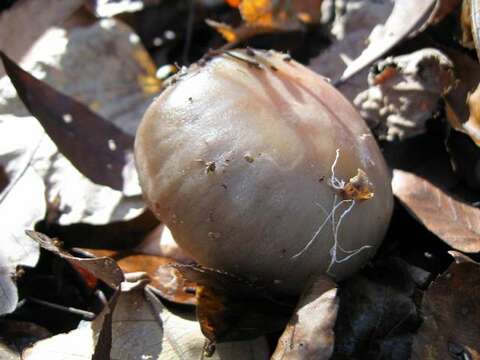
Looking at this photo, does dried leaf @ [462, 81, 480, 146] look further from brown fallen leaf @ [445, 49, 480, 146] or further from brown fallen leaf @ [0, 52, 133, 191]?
brown fallen leaf @ [0, 52, 133, 191]

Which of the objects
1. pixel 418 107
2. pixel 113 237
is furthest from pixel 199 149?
pixel 418 107

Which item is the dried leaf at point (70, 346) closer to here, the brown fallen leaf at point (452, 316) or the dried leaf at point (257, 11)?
the brown fallen leaf at point (452, 316)

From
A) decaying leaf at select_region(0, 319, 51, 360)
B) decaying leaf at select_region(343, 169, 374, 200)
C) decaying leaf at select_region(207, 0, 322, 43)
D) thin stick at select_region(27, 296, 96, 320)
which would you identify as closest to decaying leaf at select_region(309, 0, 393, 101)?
decaying leaf at select_region(207, 0, 322, 43)

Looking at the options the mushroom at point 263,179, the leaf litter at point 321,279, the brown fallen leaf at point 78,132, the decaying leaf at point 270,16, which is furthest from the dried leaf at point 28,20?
the mushroom at point 263,179

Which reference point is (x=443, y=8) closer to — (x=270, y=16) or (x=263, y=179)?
(x=270, y=16)

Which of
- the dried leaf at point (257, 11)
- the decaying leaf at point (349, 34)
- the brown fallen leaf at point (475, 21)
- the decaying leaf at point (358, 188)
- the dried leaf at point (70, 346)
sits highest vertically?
the brown fallen leaf at point (475, 21)
